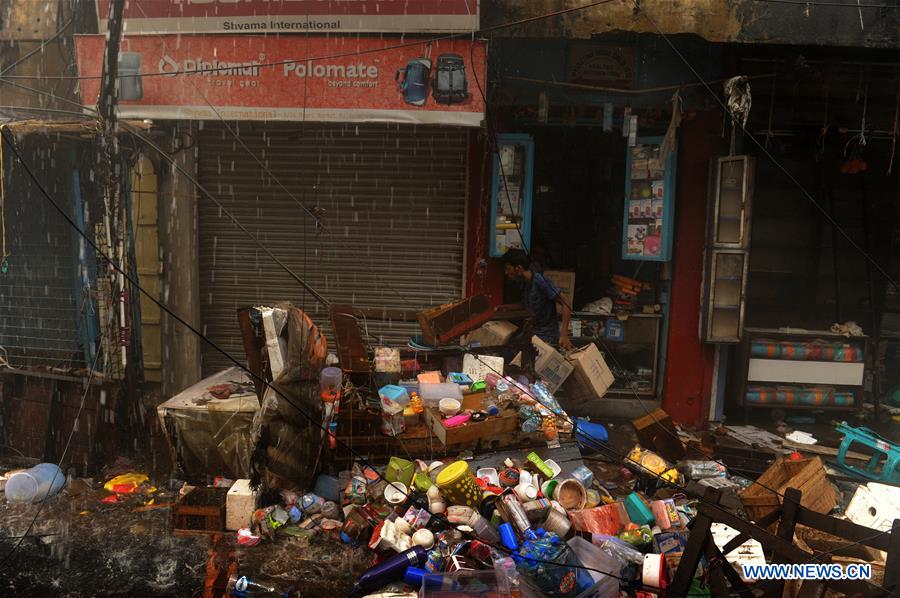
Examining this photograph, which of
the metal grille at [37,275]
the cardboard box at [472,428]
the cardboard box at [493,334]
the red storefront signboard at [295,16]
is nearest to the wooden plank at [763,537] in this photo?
the cardboard box at [472,428]

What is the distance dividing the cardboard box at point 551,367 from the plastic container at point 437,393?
5.01ft

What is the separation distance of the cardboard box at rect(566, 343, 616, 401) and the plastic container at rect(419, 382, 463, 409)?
5.91 feet

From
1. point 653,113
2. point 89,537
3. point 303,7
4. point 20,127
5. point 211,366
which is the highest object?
point 303,7

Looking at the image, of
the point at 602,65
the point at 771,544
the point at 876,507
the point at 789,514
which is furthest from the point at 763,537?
the point at 602,65

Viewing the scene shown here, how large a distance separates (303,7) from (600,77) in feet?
12.7

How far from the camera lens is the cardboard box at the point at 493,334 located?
819cm

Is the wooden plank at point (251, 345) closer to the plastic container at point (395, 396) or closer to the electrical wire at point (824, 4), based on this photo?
the plastic container at point (395, 396)

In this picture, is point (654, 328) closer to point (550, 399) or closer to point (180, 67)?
point (550, 399)

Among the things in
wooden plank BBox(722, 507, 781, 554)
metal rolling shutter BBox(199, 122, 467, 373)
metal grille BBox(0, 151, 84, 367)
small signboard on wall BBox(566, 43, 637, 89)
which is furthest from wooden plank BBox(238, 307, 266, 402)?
small signboard on wall BBox(566, 43, 637, 89)

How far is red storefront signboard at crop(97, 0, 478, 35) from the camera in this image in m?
7.29

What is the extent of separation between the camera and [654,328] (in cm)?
919

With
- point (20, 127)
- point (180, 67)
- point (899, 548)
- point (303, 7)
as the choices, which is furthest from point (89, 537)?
point (899, 548)

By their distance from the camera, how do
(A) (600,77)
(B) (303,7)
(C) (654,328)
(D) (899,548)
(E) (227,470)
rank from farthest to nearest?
(C) (654,328) < (A) (600,77) < (B) (303,7) < (E) (227,470) < (D) (899,548)

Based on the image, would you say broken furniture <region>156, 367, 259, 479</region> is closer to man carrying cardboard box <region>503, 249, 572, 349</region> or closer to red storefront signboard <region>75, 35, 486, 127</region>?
red storefront signboard <region>75, 35, 486, 127</region>
